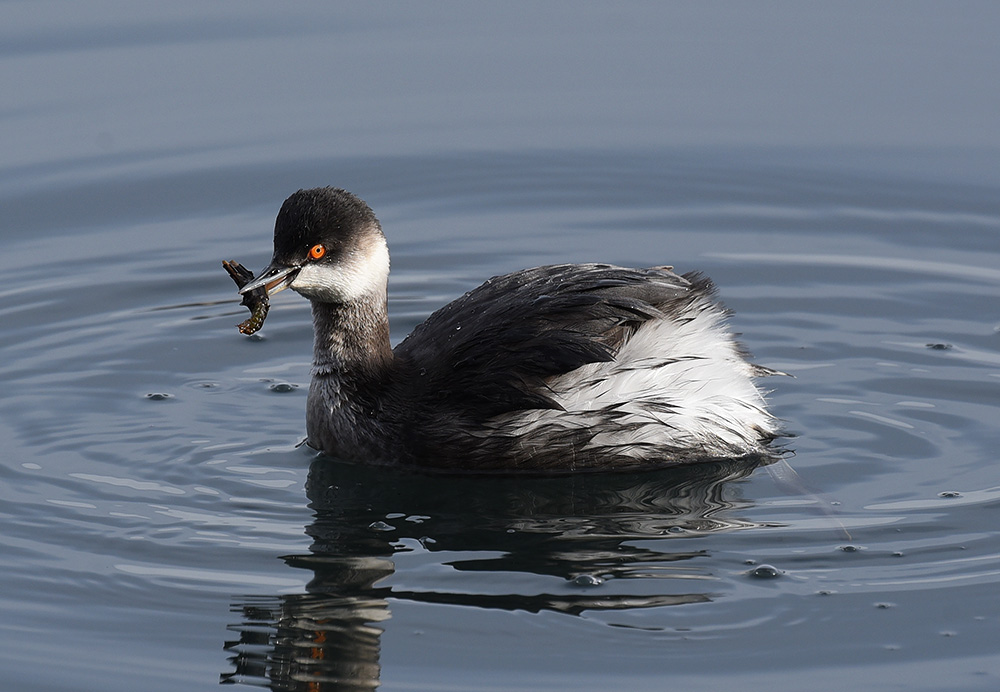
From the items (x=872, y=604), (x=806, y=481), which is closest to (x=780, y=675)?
(x=872, y=604)

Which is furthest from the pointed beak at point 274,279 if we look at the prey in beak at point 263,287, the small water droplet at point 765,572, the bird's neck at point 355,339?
the small water droplet at point 765,572

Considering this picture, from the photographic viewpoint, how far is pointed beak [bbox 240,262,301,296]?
26.5 feet

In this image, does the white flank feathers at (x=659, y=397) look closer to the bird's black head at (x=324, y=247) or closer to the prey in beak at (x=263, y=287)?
the bird's black head at (x=324, y=247)

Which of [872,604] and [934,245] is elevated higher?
[934,245]

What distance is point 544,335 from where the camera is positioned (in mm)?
7969

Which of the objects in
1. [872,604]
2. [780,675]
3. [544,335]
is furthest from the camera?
[544,335]

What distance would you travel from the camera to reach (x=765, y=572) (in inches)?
279

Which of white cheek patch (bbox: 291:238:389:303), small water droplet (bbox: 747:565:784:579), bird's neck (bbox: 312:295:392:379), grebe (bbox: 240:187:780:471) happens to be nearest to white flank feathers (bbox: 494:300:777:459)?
grebe (bbox: 240:187:780:471)

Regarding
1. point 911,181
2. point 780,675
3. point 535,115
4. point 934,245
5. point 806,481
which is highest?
point 535,115

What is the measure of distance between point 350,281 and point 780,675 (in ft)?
10.8

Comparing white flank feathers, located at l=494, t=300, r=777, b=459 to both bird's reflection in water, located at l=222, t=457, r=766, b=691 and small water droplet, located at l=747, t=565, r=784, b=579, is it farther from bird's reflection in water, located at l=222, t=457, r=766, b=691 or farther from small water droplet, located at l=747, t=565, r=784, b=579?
small water droplet, located at l=747, t=565, r=784, b=579

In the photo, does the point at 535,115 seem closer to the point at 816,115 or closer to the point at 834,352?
the point at 816,115

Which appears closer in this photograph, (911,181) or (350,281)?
(350,281)

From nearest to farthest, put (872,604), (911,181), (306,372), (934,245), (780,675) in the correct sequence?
1. (780,675)
2. (872,604)
3. (306,372)
4. (934,245)
5. (911,181)
